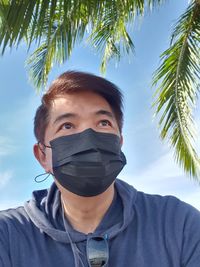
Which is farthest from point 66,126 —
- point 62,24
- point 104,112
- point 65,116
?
point 62,24

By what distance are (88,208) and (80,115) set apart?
12.7 inches

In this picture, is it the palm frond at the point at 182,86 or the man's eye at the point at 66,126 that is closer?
the man's eye at the point at 66,126

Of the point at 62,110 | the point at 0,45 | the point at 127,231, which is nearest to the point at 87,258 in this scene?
the point at 127,231

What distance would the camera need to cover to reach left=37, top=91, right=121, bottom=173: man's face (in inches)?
61.6

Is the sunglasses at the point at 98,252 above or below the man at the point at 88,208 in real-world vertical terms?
below

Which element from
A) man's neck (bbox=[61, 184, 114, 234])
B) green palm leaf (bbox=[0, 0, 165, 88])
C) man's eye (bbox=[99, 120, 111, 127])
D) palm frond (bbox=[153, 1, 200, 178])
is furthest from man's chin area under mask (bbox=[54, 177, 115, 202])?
palm frond (bbox=[153, 1, 200, 178])

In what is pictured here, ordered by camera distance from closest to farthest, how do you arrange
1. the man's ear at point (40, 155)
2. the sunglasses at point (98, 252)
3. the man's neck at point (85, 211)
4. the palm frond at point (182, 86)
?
the sunglasses at point (98, 252) < the man's neck at point (85, 211) < the man's ear at point (40, 155) < the palm frond at point (182, 86)

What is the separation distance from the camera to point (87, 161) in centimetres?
157

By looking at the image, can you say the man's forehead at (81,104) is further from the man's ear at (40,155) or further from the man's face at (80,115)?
the man's ear at (40,155)

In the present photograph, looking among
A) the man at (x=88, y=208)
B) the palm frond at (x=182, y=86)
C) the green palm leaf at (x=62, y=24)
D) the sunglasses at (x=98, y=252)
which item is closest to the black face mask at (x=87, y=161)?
the man at (x=88, y=208)

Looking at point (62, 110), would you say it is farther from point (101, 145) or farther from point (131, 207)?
point (131, 207)

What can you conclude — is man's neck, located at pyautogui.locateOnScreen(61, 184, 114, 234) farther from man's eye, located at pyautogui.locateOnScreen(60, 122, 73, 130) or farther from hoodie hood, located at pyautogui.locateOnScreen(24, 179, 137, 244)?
man's eye, located at pyautogui.locateOnScreen(60, 122, 73, 130)

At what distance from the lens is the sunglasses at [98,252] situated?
1397 millimetres

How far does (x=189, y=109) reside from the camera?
199 inches
